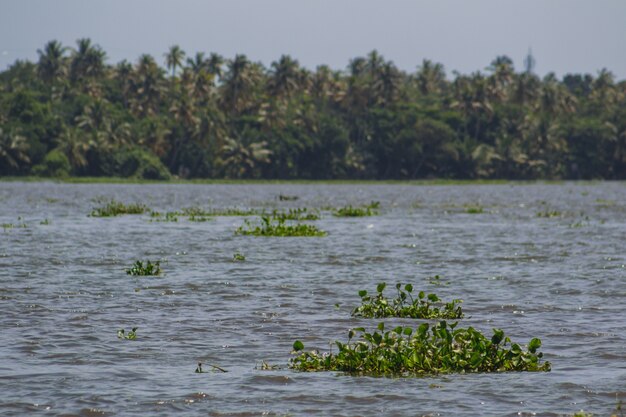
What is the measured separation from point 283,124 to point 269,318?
403 feet

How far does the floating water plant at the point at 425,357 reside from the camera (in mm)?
12703

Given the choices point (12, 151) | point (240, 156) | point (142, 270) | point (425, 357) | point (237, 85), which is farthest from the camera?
point (237, 85)

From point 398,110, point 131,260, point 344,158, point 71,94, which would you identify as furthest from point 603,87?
point 131,260

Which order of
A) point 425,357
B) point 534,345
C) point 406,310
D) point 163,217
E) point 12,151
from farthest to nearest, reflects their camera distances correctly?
point 12,151 < point 163,217 < point 406,310 < point 425,357 < point 534,345

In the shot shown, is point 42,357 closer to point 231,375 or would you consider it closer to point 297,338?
point 231,375

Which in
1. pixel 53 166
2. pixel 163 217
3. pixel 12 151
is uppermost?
pixel 12 151

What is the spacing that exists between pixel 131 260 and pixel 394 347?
51.9 ft

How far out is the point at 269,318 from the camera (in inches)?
674

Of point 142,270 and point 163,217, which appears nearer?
point 142,270

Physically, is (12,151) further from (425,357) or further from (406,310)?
(425,357)

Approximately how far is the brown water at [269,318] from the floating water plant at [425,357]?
228 mm

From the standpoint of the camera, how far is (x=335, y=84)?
156750mm

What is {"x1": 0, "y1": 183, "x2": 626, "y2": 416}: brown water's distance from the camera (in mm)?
11352

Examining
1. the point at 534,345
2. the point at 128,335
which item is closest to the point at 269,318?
the point at 128,335
